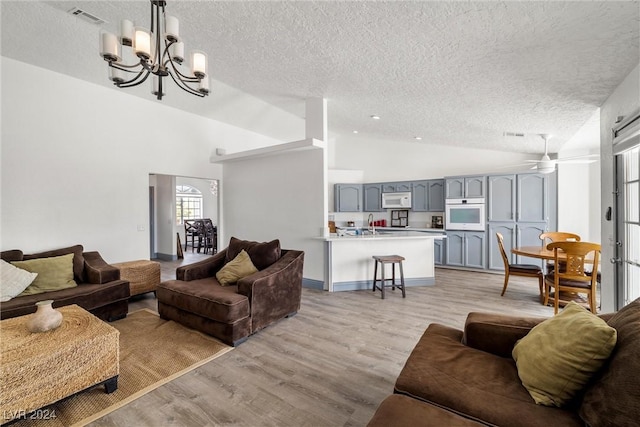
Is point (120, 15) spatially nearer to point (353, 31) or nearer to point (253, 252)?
point (353, 31)

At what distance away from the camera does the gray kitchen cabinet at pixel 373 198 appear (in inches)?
286

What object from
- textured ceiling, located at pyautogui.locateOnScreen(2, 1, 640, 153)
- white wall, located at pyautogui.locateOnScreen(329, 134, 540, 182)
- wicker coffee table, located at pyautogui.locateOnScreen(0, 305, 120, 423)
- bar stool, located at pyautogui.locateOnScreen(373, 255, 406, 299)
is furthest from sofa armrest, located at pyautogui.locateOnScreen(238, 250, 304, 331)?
white wall, located at pyautogui.locateOnScreen(329, 134, 540, 182)

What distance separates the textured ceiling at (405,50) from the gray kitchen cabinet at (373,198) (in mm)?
3006

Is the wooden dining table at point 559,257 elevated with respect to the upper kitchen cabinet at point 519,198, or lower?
lower

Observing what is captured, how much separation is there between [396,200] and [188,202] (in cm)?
773

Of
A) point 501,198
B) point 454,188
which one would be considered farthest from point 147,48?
point 501,198

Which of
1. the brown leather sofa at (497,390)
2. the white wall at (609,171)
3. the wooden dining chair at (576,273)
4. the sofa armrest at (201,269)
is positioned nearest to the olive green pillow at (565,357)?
the brown leather sofa at (497,390)

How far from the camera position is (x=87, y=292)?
119 inches

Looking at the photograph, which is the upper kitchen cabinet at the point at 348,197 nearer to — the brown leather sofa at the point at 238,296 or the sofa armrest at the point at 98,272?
the brown leather sofa at the point at 238,296

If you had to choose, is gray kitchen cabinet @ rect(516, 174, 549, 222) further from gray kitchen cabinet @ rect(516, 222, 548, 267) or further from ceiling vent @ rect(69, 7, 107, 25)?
ceiling vent @ rect(69, 7, 107, 25)

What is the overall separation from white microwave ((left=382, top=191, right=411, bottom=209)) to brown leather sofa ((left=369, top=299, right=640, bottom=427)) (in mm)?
5281

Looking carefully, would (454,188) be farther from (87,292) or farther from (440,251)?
(87,292)

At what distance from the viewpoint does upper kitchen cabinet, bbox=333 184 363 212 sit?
7.57 m

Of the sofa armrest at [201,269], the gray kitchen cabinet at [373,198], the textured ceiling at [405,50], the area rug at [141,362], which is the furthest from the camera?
the gray kitchen cabinet at [373,198]
